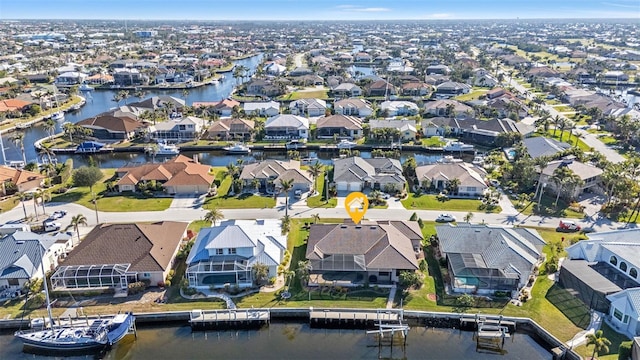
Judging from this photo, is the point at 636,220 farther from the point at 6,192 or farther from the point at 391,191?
the point at 6,192

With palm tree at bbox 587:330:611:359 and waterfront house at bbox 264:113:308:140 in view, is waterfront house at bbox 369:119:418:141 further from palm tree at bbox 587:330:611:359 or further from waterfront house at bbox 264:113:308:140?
palm tree at bbox 587:330:611:359

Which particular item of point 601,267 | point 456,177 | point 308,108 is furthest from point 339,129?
point 601,267

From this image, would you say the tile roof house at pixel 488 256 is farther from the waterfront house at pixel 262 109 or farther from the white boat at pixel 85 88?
the white boat at pixel 85 88

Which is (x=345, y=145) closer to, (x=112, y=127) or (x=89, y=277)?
(x=112, y=127)

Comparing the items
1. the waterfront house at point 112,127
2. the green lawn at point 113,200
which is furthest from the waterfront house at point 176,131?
the green lawn at point 113,200

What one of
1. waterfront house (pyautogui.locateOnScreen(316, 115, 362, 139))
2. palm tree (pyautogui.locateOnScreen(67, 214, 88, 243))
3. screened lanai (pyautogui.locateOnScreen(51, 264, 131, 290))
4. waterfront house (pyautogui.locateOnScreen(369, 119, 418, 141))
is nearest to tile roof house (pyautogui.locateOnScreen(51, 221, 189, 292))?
screened lanai (pyautogui.locateOnScreen(51, 264, 131, 290))

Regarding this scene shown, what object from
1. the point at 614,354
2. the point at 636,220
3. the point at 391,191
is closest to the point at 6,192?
the point at 391,191

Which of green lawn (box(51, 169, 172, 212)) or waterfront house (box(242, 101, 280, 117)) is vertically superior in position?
waterfront house (box(242, 101, 280, 117))

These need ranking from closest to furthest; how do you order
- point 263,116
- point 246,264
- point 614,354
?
point 614,354 → point 246,264 → point 263,116
